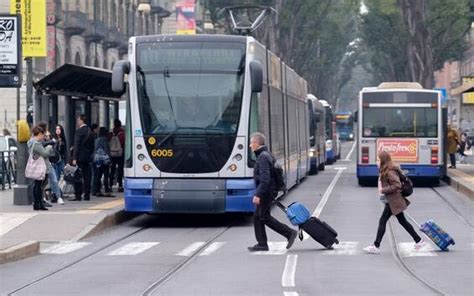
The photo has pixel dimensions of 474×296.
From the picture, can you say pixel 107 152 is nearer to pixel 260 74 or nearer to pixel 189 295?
pixel 260 74

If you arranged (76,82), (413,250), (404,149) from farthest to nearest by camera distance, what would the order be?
(404,149) → (76,82) → (413,250)

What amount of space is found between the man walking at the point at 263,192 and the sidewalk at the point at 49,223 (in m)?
3.30

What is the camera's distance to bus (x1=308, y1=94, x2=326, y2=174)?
45250 mm

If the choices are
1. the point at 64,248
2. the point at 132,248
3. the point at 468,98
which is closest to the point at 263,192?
the point at 132,248

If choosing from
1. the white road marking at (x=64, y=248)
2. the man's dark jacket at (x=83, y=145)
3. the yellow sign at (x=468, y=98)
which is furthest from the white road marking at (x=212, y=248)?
the yellow sign at (x=468, y=98)

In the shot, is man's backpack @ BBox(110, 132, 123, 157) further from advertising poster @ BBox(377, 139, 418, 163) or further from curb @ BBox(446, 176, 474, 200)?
advertising poster @ BBox(377, 139, 418, 163)

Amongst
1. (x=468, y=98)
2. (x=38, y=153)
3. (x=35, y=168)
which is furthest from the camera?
(x=468, y=98)

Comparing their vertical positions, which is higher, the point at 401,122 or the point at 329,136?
the point at 401,122

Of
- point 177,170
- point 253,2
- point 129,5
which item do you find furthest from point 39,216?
point 129,5

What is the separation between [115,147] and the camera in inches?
1123

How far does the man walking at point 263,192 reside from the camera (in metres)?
17.7

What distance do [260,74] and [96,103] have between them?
34.1ft

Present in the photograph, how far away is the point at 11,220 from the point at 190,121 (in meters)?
3.63

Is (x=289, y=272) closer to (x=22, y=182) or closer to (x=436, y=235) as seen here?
(x=436, y=235)
